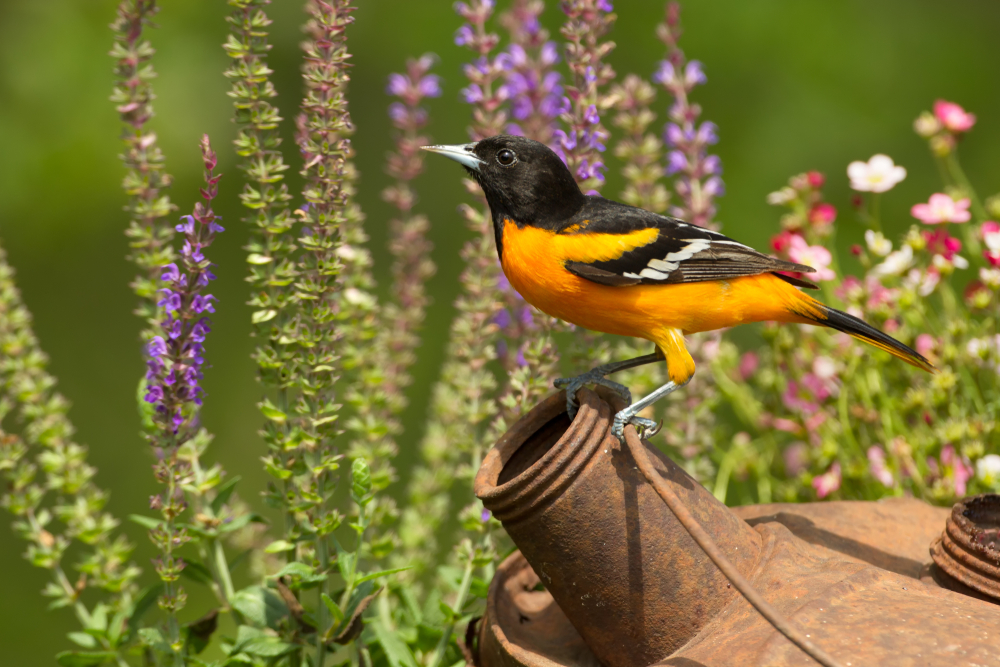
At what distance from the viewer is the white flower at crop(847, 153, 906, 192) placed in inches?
121

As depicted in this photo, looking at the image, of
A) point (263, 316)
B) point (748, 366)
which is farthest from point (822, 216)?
point (263, 316)

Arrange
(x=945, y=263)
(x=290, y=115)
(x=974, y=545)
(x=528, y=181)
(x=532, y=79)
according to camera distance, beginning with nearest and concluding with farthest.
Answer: (x=974, y=545), (x=528, y=181), (x=945, y=263), (x=532, y=79), (x=290, y=115)

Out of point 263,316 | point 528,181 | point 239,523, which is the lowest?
point 239,523

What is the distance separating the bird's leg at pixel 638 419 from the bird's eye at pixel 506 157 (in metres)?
0.77

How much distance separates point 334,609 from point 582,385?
757 mm

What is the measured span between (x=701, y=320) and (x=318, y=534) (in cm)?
119

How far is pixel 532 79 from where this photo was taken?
120 inches

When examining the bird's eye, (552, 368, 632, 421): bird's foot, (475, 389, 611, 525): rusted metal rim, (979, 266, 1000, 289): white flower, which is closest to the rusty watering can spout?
(475, 389, 611, 525): rusted metal rim

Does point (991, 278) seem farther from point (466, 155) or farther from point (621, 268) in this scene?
point (466, 155)

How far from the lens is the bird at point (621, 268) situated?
2502mm

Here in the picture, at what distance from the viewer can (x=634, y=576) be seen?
1.96m

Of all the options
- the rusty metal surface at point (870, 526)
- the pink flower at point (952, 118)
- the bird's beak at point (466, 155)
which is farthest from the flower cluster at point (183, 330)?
the pink flower at point (952, 118)

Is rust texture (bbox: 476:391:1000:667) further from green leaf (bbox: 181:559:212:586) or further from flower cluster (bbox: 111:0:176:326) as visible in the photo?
flower cluster (bbox: 111:0:176:326)

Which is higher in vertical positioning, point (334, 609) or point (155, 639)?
point (334, 609)
